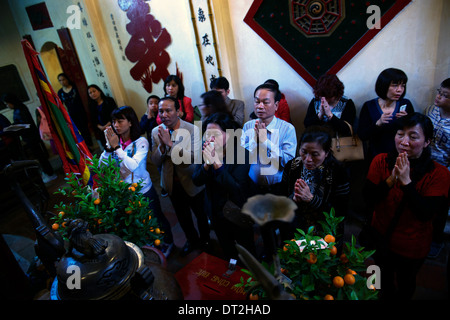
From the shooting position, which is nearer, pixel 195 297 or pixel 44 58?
pixel 195 297

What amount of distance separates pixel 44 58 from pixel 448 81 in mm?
8449

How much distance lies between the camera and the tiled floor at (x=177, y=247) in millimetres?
2449

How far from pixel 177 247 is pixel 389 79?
2.94 m

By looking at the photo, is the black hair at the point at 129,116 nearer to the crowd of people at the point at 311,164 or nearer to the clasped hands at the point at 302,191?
the crowd of people at the point at 311,164

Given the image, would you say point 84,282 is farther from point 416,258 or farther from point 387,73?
point 387,73

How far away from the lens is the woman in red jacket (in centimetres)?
173

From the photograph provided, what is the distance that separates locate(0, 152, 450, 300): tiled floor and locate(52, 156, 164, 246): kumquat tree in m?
0.40

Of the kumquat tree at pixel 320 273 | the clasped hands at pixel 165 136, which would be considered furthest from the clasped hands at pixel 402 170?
the clasped hands at pixel 165 136

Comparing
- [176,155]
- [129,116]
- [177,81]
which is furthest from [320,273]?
[177,81]

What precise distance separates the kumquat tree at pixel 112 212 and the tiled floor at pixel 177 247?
404 millimetres

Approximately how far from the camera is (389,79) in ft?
9.02

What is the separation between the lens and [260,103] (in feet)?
8.75

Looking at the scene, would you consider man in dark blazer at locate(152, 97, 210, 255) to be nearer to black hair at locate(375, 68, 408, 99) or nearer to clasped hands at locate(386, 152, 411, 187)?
clasped hands at locate(386, 152, 411, 187)
